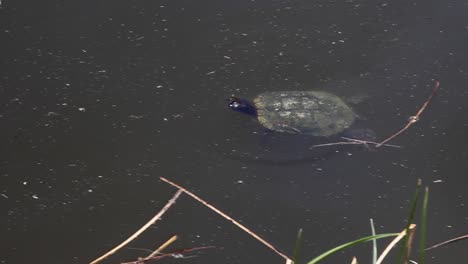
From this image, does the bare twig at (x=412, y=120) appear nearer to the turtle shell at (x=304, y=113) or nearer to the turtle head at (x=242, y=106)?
the turtle shell at (x=304, y=113)

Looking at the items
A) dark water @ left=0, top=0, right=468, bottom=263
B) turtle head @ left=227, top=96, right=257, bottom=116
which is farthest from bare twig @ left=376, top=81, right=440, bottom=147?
turtle head @ left=227, top=96, right=257, bottom=116

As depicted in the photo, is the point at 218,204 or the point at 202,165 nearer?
the point at 218,204

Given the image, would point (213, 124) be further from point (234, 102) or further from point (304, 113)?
point (304, 113)

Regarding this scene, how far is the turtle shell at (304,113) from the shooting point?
222 cm

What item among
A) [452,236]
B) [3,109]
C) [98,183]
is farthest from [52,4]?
[452,236]

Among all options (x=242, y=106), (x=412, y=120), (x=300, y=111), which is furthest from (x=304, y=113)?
(x=412, y=120)

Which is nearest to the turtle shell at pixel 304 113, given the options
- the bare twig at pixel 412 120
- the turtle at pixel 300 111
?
A: the turtle at pixel 300 111

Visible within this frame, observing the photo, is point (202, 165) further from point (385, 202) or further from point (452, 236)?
point (452, 236)

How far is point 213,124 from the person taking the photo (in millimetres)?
2162

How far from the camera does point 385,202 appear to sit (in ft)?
6.40

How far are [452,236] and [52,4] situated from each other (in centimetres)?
163

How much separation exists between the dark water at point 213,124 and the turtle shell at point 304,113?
2.5 inches

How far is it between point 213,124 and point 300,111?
29 cm

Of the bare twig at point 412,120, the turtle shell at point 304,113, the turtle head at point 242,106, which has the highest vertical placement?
the turtle head at point 242,106
